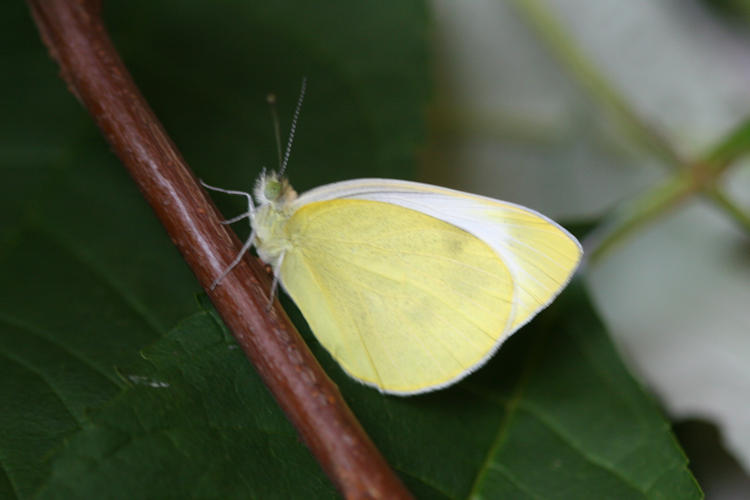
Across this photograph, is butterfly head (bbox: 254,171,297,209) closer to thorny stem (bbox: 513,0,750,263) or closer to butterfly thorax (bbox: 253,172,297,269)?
butterfly thorax (bbox: 253,172,297,269)

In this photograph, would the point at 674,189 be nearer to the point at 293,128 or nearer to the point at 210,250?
the point at 293,128

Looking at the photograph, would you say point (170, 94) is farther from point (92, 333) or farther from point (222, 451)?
point (222, 451)

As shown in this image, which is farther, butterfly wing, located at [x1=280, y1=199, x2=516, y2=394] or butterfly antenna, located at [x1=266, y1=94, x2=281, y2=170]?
butterfly antenna, located at [x1=266, y1=94, x2=281, y2=170]

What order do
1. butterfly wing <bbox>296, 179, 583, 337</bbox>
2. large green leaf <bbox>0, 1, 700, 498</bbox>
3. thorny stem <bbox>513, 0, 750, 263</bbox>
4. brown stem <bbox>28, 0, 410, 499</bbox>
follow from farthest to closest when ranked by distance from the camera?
thorny stem <bbox>513, 0, 750, 263</bbox>
butterfly wing <bbox>296, 179, 583, 337</bbox>
large green leaf <bbox>0, 1, 700, 498</bbox>
brown stem <bbox>28, 0, 410, 499</bbox>

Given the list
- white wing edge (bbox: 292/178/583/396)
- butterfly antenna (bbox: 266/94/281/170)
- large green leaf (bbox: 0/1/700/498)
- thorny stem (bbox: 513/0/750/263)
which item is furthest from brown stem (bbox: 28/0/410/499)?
thorny stem (bbox: 513/0/750/263)

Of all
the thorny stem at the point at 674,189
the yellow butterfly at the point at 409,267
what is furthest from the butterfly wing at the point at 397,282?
the thorny stem at the point at 674,189

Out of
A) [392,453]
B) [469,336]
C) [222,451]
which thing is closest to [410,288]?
[469,336]

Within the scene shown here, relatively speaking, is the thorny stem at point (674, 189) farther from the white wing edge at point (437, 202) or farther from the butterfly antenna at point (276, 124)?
the butterfly antenna at point (276, 124)
